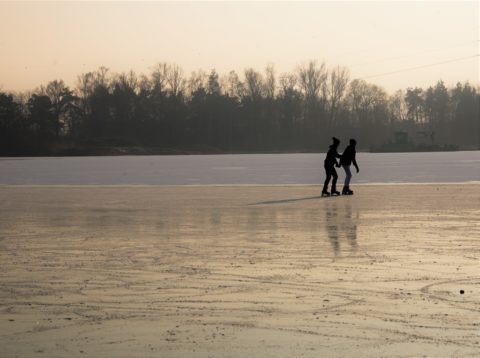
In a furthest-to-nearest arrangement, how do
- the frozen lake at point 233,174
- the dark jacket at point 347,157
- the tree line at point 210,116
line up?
the tree line at point 210,116, the frozen lake at point 233,174, the dark jacket at point 347,157

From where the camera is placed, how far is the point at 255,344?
6219 millimetres

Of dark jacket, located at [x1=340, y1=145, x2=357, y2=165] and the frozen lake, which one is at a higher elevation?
dark jacket, located at [x1=340, y1=145, x2=357, y2=165]

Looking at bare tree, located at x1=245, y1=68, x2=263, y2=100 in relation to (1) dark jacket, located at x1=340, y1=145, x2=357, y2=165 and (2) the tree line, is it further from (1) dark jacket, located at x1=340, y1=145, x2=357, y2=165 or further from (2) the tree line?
(1) dark jacket, located at x1=340, y1=145, x2=357, y2=165

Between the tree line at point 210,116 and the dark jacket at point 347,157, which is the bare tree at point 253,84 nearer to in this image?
the tree line at point 210,116

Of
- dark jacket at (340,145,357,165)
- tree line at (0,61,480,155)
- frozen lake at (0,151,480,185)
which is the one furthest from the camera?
tree line at (0,61,480,155)

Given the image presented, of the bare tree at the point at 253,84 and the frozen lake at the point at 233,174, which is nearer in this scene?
the frozen lake at the point at 233,174

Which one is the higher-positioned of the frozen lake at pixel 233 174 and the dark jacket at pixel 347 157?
the dark jacket at pixel 347 157

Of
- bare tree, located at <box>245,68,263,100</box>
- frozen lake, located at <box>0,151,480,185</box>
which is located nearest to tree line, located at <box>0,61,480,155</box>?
bare tree, located at <box>245,68,263,100</box>

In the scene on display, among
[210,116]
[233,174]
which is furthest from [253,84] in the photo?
[233,174]

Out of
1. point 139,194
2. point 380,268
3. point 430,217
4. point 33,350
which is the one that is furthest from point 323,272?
point 139,194

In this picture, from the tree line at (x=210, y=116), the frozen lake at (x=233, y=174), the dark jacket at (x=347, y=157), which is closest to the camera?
the dark jacket at (x=347, y=157)

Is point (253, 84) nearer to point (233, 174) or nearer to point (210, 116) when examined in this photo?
point (210, 116)

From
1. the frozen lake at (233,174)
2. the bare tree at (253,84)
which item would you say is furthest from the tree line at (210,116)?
the frozen lake at (233,174)

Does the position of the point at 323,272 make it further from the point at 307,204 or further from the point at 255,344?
the point at 307,204
